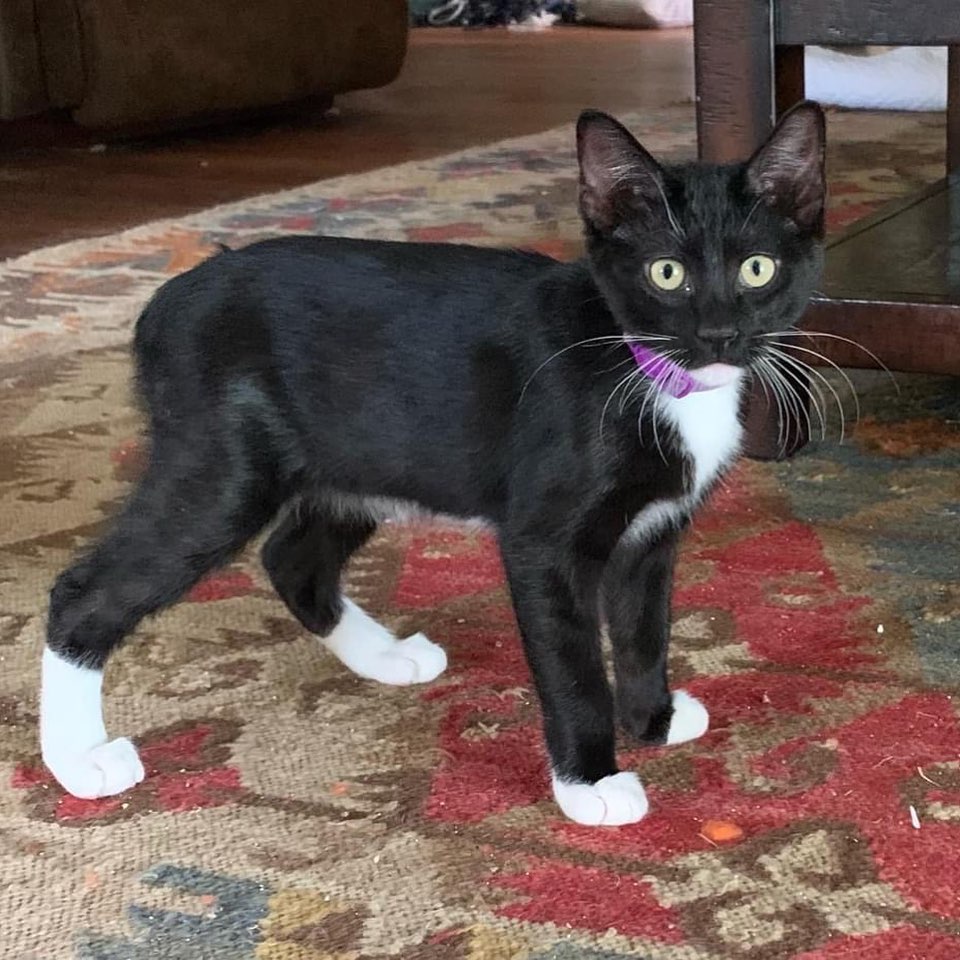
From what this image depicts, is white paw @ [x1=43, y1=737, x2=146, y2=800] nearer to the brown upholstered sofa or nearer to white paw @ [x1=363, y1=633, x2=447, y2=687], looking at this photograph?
white paw @ [x1=363, y1=633, x2=447, y2=687]

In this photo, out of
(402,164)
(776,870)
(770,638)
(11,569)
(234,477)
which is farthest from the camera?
(402,164)

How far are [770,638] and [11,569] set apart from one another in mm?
727

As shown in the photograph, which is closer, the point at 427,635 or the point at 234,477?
the point at 234,477

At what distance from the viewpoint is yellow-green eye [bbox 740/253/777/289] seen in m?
0.95

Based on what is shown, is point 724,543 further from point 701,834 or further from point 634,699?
point 701,834

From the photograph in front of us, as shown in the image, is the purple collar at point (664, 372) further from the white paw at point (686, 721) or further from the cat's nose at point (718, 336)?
the white paw at point (686, 721)

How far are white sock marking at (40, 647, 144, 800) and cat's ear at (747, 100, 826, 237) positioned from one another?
1.95 ft

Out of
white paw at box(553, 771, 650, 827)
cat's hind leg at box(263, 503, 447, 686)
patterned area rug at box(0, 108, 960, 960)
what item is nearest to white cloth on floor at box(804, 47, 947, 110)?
patterned area rug at box(0, 108, 960, 960)

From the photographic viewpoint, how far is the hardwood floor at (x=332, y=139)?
9.73 ft

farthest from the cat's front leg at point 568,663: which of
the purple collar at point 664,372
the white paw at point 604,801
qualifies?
the purple collar at point 664,372

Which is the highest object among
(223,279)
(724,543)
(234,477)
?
(223,279)

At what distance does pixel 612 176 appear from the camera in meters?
0.97

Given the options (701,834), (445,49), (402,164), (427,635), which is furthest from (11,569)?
(445,49)

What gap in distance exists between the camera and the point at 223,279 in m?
1.04
